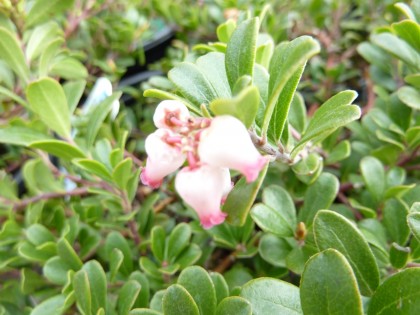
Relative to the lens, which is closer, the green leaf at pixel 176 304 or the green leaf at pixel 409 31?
the green leaf at pixel 176 304

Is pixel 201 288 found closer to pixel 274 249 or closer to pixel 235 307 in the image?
pixel 235 307

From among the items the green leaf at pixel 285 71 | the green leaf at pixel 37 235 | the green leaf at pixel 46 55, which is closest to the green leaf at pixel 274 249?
the green leaf at pixel 285 71

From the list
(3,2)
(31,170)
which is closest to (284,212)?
(31,170)

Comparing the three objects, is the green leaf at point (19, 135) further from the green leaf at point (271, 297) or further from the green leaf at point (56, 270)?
the green leaf at point (271, 297)

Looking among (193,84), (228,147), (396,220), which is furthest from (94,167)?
(396,220)

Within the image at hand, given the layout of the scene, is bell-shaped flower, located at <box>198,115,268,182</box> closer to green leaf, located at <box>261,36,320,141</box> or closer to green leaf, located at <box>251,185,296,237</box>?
green leaf, located at <box>261,36,320,141</box>

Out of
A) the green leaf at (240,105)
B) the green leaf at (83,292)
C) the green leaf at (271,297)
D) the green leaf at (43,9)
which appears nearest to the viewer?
the green leaf at (240,105)

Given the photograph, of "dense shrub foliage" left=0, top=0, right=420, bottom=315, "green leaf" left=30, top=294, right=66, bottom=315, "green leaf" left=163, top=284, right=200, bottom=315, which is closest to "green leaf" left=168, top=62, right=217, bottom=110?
"dense shrub foliage" left=0, top=0, right=420, bottom=315

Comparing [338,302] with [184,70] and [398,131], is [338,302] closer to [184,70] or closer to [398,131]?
[184,70]
